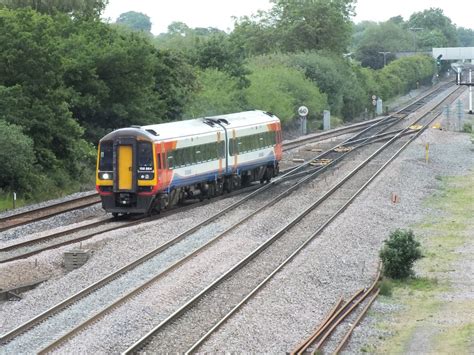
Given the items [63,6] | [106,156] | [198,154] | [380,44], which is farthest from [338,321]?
[380,44]

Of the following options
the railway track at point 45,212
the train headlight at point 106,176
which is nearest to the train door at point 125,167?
the train headlight at point 106,176

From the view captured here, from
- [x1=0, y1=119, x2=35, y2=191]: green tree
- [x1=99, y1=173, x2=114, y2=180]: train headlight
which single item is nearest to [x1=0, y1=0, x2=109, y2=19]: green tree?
[x1=0, y1=119, x2=35, y2=191]: green tree

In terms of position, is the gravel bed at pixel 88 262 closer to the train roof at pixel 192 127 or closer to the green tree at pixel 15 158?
the train roof at pixel 192 127

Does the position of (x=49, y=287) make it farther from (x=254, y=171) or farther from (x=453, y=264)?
(x=254, y=171)

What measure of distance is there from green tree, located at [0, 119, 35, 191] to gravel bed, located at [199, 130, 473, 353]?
1076 centimetres

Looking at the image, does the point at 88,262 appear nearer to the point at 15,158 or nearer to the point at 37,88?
the point at 15,158

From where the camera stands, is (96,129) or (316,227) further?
(96,129)

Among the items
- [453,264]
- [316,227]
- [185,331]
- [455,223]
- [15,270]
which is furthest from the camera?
[455,223]

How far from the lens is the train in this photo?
29.4 m

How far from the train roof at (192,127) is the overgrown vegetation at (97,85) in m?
4.72

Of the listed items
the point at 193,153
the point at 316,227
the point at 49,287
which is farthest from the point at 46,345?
the point at 193,153

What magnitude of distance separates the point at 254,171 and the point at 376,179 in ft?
17.1

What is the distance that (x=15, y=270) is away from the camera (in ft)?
71.3

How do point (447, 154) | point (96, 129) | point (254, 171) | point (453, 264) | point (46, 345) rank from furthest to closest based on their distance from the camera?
1. point (447, 154)
2. point (96, 129)
3. point (254, 171)
4. point (453, 264)
5. point (46, 345)
